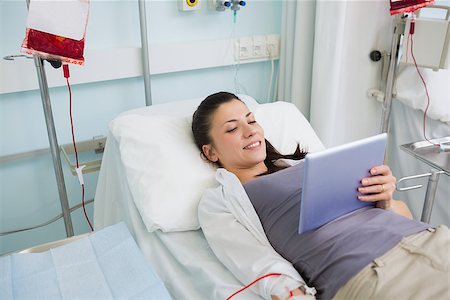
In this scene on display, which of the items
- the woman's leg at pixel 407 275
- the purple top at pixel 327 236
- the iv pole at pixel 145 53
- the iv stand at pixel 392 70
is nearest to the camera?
the woman's leg at pixel 407 275

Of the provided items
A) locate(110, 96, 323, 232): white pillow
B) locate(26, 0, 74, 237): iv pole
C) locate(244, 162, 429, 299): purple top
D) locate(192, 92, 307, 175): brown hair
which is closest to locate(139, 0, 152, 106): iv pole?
locate(110, 96, 323, 232): white pillow

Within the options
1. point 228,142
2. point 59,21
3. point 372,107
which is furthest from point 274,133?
point 59,21

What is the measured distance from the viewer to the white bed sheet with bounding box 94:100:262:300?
121 cm

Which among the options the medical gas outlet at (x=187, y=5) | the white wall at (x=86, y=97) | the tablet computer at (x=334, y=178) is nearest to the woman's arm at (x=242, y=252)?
the tablet computer at (x=334, y=178)

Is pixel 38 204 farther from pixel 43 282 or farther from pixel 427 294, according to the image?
pixel 427 294

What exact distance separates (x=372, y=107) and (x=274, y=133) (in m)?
0.67

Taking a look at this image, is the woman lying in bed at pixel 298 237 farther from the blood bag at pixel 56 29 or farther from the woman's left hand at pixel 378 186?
the blood bag at pixel 56 29

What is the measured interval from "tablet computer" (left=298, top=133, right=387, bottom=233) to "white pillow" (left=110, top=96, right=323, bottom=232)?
1.52 ft

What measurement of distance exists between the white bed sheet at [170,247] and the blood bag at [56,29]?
0.42 m

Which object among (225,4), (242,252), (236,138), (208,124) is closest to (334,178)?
(242,252)

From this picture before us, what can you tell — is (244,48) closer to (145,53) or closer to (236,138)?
(145,53)

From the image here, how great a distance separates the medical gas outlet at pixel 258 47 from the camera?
6.89 ft

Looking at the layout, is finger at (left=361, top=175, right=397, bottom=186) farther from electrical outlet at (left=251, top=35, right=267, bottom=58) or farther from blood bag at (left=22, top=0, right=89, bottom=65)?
electrical outlet at (left=251, top=35, right=267, bottom=58)

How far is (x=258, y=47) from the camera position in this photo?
2160mm
